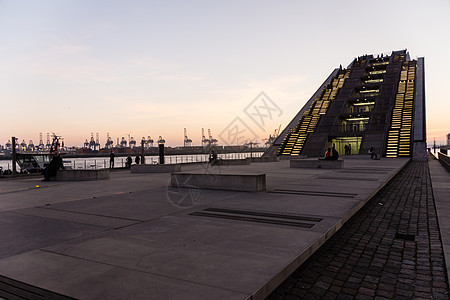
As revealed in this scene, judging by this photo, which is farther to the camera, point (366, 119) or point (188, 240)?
point (366, 119)

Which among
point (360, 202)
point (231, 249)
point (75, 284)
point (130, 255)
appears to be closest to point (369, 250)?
point (231, 249)

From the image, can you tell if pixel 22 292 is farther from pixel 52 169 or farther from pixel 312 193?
pixel 52 169

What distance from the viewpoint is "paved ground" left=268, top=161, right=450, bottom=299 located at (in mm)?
4043

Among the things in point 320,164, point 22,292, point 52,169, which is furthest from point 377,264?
point 320,164

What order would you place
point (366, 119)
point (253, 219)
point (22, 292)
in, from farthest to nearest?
point (366, 119) < point (253, 219) < point (22, 292)

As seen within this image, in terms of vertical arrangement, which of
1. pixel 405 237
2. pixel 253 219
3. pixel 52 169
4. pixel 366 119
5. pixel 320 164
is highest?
pixel 366 119

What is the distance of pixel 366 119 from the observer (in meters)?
60.3

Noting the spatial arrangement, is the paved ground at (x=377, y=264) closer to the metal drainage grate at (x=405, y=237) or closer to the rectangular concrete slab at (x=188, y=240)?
the metal drainage grate at (x=405, y=237)

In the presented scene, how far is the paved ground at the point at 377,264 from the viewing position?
4.04 meters

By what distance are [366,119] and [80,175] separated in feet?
186

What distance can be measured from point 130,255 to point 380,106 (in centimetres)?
5858

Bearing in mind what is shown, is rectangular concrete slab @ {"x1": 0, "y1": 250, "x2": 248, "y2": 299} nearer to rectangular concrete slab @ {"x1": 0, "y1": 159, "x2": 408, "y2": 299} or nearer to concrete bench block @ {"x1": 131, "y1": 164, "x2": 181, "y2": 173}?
rectangular concrete slab @ {"x1": 0, "y1": 159, "x2": 408, "y2": 299}

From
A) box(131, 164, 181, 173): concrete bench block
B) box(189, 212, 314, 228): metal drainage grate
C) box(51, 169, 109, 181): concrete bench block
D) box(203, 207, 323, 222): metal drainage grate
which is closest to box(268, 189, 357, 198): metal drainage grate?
box(203, 207, 323, 222): metal drainage grate

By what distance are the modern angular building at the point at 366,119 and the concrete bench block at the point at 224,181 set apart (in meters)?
26.5
